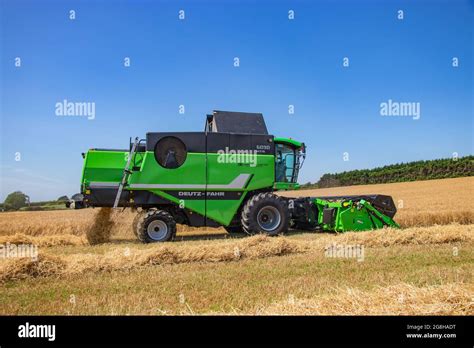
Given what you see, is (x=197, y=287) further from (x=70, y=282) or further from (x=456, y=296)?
(x=456, y=296)

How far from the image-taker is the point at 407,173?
47812mm

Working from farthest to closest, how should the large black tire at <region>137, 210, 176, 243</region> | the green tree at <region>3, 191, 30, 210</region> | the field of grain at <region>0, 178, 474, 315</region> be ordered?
the green tree at <region>3, 191, 30, 210</region> → the large black tire at <region>137, 210, 176, 243</region> → the field of grain at <region>0, 178, 474, 315</region>

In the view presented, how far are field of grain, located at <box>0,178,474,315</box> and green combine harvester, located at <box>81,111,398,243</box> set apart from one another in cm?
165

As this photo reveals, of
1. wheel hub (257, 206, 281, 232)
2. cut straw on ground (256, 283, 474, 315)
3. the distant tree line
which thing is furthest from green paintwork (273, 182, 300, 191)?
the distant tree line

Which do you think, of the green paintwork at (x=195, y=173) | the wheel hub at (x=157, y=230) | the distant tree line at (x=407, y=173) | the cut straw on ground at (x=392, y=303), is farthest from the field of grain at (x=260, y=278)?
the distant tree line at (x=407, y=173)

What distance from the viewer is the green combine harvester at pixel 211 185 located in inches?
438

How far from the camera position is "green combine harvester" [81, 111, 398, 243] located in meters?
11.1

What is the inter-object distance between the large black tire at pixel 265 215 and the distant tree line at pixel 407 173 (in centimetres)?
3875

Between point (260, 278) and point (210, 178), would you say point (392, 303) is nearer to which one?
point (260, 278)

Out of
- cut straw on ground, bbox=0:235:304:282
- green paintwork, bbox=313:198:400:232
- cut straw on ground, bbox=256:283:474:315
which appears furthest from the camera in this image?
green paintwork, bbox=313:198:400:232

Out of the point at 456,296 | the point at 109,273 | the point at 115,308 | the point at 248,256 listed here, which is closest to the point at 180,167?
the point at 248,256

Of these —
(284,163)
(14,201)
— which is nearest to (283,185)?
(284,163)

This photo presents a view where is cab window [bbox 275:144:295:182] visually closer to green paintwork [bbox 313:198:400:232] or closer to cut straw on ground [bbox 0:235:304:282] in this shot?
green paintwork [bbox 313:198:400:232]

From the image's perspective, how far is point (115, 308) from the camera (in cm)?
459
